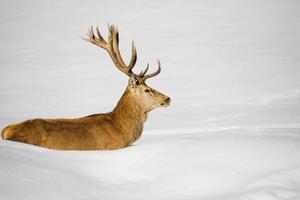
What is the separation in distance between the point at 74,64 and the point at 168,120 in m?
15.9

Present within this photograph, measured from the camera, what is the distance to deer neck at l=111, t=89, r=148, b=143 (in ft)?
26.8

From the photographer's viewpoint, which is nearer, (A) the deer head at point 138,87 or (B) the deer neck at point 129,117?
(B) the deer neck at point 129,117

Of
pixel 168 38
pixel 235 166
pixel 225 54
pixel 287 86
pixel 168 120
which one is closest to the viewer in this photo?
pixel 235 166

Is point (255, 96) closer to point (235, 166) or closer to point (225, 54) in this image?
point (225, 54)

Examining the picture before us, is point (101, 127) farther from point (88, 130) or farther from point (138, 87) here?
point (138, 87)

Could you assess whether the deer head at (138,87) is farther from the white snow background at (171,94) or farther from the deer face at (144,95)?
the white snow background at (171,94)

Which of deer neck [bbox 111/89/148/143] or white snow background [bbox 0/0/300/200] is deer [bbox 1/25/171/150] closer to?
deer neck [bbox 111/89/148/143]

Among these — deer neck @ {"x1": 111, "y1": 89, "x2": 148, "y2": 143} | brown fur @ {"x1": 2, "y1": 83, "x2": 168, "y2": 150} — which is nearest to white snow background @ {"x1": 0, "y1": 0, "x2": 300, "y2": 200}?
deer neck @ {"x1": 111, "y1": 89, "x2": 148, "y2": 143}

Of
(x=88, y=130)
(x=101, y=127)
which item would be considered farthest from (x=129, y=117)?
(x=88, y=130)

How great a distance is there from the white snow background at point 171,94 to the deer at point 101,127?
0.37 meters

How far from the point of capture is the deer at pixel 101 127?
7121 mm

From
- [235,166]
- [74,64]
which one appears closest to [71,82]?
[74,64]

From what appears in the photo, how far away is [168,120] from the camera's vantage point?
14922 mm

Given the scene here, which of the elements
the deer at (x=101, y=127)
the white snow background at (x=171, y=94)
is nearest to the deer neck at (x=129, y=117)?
the deer at (x=101, y=127)
